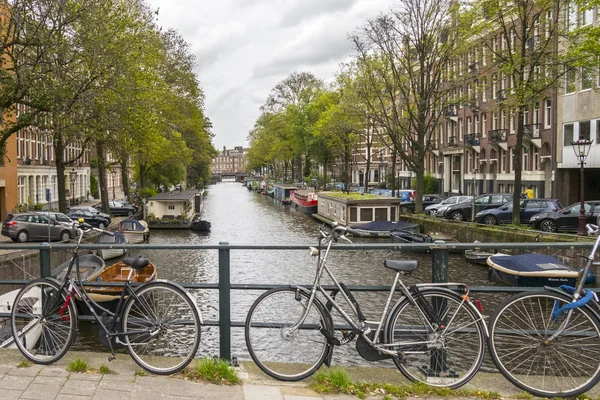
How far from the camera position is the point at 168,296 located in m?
5.03

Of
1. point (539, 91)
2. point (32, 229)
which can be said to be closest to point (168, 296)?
point (539, 91)

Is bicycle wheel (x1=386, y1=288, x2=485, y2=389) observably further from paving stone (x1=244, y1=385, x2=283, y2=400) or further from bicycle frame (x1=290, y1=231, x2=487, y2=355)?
paving stone (x1=244, y1=385, x2=283, y2=400)

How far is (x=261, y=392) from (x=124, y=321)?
4.58 ft

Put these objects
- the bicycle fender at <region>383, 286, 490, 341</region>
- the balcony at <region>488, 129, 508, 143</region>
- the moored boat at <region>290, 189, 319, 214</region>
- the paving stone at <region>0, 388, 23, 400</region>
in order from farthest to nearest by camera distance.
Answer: the moored boat at <region>290, 189, 319, 214</region>, the balcony at <region>488, 129, 508, 143</region>, the bicycle fender at <region>383, 286, 490, 341</region>, the paving stone at <region>0, 388, 23, 400</region>

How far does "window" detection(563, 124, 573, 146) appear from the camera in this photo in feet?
126

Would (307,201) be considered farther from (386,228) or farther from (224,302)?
(224,302)

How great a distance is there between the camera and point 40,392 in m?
4.42

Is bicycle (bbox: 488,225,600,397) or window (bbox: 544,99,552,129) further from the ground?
window (bbox: 544,99,552,129)

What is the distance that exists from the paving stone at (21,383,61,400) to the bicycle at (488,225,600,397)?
3367mm

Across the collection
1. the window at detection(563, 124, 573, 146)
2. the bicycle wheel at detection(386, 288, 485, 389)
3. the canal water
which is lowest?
the canal water

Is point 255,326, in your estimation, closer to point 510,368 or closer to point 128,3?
point 510,368

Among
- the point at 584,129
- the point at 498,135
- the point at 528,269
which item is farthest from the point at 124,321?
the point at 498,135

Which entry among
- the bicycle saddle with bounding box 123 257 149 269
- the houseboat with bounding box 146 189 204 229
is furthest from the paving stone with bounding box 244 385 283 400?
the houseboat with bounding box 146 189 204 229

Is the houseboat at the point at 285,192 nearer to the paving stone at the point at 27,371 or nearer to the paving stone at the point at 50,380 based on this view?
the paving stone at the point at 27,371
